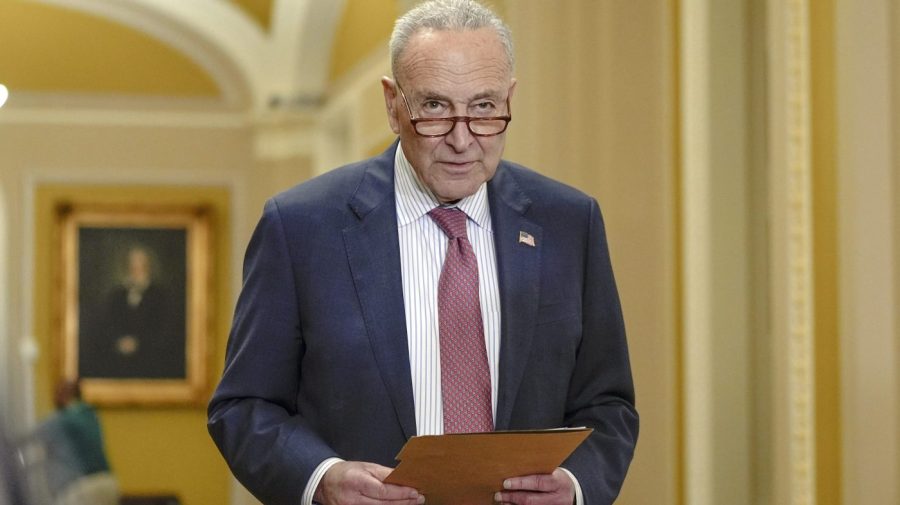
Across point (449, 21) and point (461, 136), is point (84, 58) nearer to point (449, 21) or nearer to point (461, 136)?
point (449, 21)

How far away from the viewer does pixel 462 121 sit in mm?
2934

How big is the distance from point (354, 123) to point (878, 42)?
8124mm

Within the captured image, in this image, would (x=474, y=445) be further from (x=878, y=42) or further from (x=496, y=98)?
(x=878, y=42)

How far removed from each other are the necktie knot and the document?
540 millimetres

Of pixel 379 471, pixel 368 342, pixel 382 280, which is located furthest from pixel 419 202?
pixel 379 471

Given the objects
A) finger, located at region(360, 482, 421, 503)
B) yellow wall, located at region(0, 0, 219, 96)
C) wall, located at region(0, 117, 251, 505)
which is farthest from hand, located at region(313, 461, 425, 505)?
yellow wall, located at region(0, 0, 219, 96)

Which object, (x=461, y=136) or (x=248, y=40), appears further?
(x=248, y=40)

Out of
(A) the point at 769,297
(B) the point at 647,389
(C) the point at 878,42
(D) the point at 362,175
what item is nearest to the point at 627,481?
(B) the point at 647,389

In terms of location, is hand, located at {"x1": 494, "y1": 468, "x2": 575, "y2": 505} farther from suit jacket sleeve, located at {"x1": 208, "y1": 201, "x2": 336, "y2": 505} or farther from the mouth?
the mouth

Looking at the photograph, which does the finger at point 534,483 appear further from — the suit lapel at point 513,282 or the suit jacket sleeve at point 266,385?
the suit jacket sleeve at point 266,385

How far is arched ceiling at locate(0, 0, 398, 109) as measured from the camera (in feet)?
41.7

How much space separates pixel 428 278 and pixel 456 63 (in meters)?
0.45

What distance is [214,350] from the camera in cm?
1382

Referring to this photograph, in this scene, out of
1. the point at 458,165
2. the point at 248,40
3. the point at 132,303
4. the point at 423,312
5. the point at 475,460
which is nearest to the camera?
the point at 475,460
